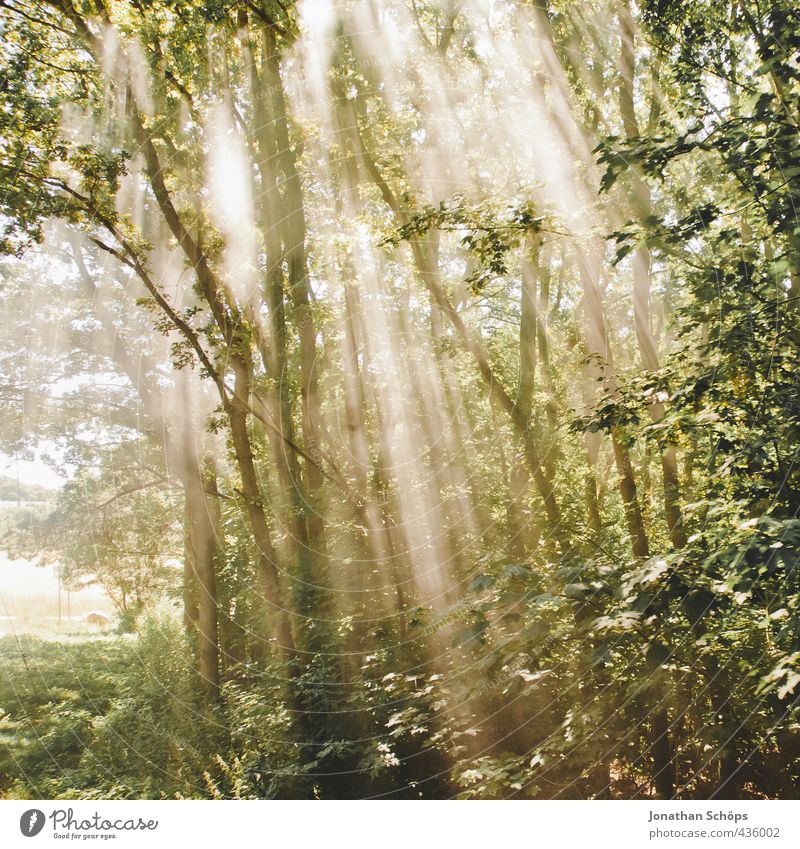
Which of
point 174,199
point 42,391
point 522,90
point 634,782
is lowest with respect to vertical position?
point 634,782

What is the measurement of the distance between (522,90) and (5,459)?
17.4ft

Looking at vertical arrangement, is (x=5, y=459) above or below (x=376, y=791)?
above

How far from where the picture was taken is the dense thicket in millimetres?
2342

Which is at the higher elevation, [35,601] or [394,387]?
[394,387]

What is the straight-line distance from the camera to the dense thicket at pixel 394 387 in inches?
92.2

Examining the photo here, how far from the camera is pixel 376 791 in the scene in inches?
116

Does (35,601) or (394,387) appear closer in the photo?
(35,601)

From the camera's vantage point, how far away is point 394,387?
4.70 meters

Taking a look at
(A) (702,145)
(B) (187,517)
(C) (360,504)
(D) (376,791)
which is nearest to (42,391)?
(B) (187,517)

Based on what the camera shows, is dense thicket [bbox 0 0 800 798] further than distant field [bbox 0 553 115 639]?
No

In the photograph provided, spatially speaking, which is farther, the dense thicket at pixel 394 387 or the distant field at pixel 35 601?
the distant field at pixel 35 601
